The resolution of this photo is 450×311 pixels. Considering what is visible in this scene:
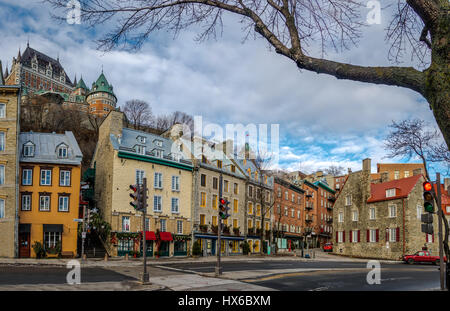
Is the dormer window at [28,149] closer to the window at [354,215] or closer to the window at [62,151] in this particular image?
the window at [62,151]

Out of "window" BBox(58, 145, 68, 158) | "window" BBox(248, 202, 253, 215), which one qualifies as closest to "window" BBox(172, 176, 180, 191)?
"window" BBox(58, 145, 68, 158)

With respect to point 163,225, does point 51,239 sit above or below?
below

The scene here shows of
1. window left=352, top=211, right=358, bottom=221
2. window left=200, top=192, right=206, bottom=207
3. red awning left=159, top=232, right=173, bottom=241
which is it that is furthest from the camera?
window left=352, top=211, right=358, bottom=221

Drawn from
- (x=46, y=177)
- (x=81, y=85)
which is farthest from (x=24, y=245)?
(x=81, y=85)

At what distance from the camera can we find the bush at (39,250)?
105ft

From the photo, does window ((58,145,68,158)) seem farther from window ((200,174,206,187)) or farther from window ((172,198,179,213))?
window ((200,174,206,187))

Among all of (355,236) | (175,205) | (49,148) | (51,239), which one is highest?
(49,148)

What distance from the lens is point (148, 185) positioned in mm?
38969

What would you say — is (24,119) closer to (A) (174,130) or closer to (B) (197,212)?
(A) (174,130)

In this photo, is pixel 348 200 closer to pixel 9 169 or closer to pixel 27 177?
pixel 27 177

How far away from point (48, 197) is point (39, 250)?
184 inches

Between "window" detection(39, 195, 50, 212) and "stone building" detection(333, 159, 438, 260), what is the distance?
1447 inches

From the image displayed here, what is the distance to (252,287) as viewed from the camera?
1548cm

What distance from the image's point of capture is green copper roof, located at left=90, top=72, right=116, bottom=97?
128 metres
